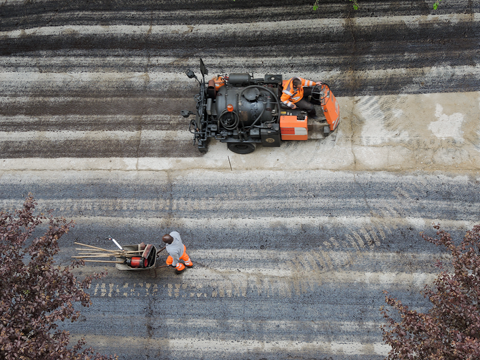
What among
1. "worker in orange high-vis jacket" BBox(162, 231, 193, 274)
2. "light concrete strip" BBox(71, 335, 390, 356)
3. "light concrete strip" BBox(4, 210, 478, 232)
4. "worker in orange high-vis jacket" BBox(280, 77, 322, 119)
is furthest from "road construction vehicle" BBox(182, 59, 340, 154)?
"light concrete strip" BBox(71, 335, 390, 356)

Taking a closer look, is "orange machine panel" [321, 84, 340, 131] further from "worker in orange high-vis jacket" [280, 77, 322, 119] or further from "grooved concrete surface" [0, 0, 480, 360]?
"grooved concrete surface" [0, 0, 480, 360]

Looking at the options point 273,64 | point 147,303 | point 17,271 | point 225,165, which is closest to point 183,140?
point 225,165

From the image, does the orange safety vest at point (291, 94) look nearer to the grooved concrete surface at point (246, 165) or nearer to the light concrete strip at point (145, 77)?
the grooved concrete surface at point (246, 165)

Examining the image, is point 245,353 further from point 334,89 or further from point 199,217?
point 334,89

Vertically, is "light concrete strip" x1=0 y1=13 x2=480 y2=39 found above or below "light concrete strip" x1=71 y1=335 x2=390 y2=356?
above

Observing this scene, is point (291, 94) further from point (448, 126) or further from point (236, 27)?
point (448, 126)

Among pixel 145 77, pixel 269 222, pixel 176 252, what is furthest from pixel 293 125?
pixel 145 77
